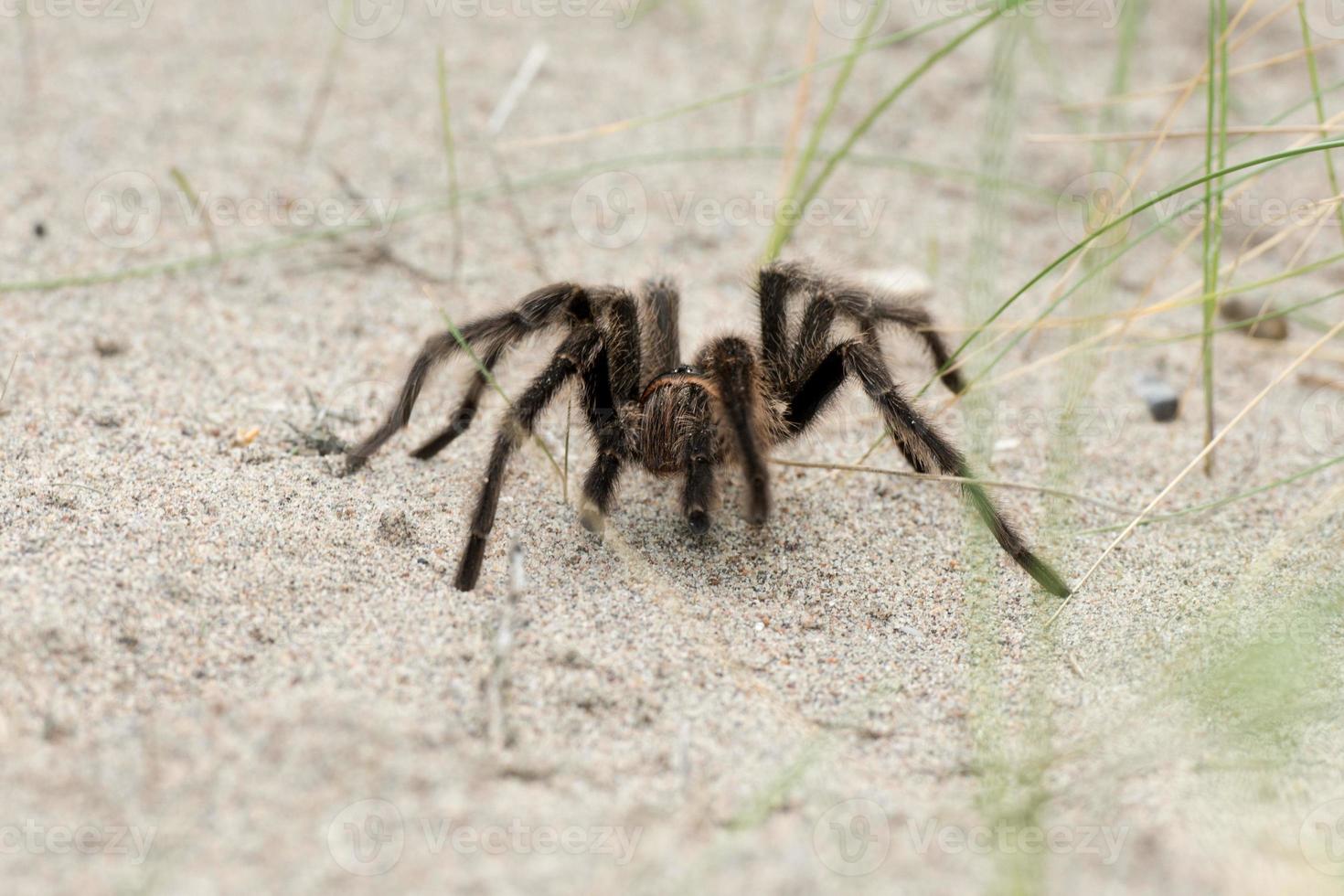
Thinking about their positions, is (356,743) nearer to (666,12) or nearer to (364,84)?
(364,84)

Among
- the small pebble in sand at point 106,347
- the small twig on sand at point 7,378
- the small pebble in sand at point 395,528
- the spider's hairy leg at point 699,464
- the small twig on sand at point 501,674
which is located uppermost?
the small pebble in sand at point 106,347

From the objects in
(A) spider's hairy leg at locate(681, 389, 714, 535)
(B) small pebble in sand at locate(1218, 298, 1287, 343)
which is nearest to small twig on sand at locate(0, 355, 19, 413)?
(A) spider's hairy leg at locate(681, 389, 714, 535)

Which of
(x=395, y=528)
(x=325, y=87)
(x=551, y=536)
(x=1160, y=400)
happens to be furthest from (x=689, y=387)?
(x=325, y=87)

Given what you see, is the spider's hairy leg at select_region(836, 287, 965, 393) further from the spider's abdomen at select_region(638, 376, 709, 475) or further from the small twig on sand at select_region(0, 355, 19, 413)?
the small twig on sand at select_region(0, 355, 19, 413)

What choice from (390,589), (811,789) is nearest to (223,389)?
(390,589)

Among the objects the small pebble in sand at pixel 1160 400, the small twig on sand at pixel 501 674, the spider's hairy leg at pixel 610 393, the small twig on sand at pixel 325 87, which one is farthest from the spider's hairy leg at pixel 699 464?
the small twig on sand at pixel 325 87

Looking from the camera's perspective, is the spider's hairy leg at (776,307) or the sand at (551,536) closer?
the sand at (551,536)

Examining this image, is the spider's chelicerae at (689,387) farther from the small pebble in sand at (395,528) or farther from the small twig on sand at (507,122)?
the small twig on sand at (507,122)
